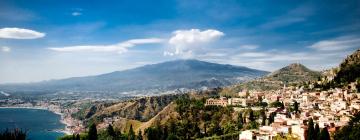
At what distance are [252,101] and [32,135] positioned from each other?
3433 inches

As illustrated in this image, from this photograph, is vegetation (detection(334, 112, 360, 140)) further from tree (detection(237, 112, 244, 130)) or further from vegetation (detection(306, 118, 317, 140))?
tree (detection(237, 112, 244, 130))

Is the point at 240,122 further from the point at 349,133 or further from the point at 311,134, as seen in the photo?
the point at 349,133

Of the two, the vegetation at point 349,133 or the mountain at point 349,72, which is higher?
the mountain at point 349,72

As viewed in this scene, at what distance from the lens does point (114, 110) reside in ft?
629

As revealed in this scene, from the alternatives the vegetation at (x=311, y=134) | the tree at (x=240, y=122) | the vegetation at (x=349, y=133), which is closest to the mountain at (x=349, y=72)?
the tree at (x=240, y=122)

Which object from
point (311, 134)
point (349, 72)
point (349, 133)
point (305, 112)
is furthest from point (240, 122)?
point (349, 72)

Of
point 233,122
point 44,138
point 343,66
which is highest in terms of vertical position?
point 343,66

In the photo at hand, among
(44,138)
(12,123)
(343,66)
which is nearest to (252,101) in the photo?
(343,66)

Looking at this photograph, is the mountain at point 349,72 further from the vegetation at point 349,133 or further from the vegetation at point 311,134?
the vegetation at point 311,134

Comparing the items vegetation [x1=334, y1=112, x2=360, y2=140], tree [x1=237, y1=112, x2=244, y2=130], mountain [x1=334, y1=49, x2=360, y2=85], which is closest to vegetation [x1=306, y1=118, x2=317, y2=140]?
vegetation [x1=334, y1=112, x2=360, y2=140]

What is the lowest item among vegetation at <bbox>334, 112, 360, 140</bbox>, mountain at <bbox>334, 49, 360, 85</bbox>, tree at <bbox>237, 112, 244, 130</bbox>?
tree at <bbox>237, 112, 244, 130</bbox>

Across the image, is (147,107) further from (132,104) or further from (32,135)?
(32,135)

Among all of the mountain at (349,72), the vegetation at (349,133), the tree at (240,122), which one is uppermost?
the mountain at (349,72)

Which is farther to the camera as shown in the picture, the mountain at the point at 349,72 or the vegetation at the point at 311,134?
the mountain at the point at 349,72
